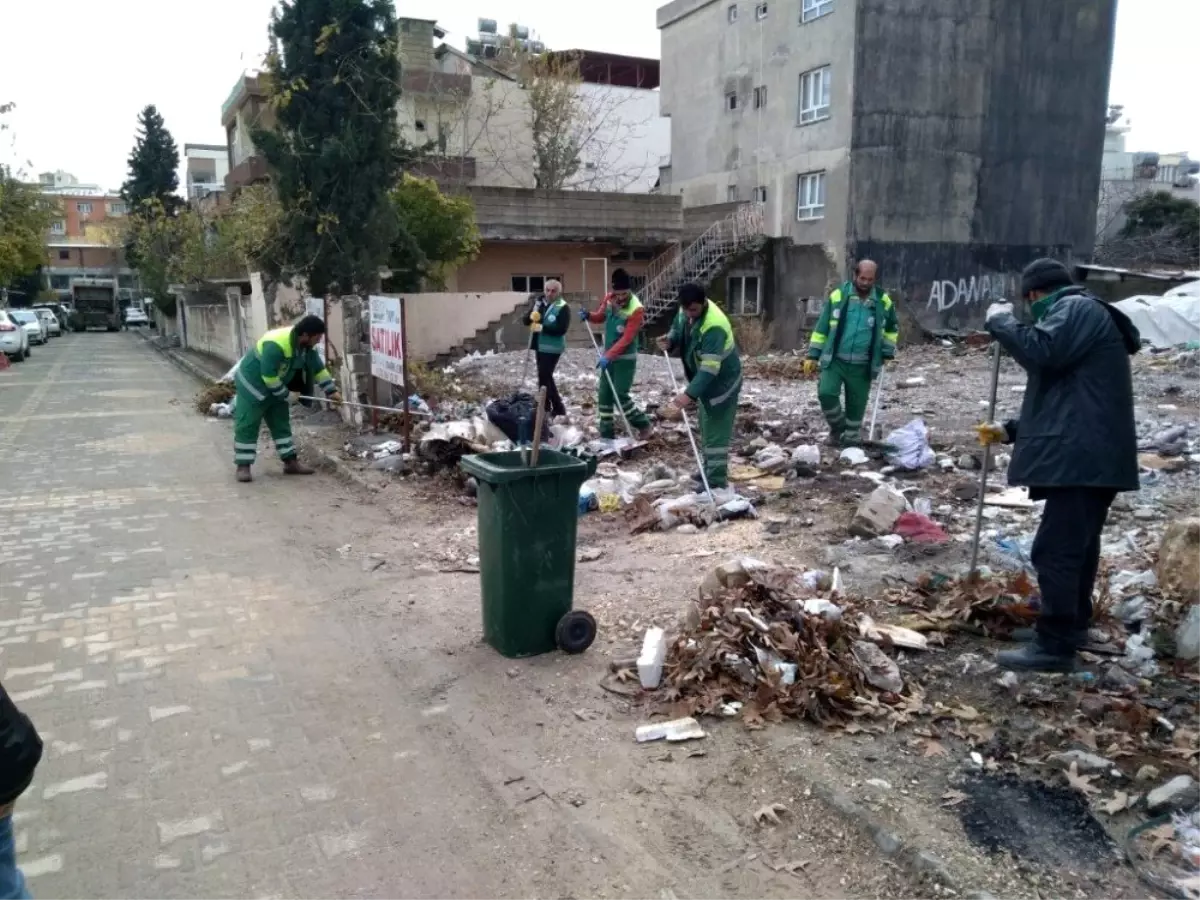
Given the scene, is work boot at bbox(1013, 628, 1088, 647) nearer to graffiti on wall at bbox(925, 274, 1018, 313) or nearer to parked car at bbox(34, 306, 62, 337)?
graffiti on wall at bbox(925, 274, 1018, 313)

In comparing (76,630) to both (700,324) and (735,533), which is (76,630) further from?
(700,324)

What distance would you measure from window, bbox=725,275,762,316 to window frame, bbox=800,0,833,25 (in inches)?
274

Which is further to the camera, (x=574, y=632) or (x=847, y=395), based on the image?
(x=847, y=395)

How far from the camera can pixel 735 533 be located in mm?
6375

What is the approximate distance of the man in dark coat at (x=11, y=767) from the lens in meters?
2.08

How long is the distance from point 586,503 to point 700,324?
67.8 inches

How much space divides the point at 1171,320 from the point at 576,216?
14674 millimetres

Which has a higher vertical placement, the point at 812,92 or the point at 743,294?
the point at 812,92

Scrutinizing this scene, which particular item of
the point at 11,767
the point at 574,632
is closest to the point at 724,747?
the point at 574,632

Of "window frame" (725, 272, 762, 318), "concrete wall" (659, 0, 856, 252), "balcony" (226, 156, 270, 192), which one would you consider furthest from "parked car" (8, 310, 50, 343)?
"window frame" (725, 272, 762, 318)

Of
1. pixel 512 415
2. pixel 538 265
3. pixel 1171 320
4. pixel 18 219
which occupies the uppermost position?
pixel 18 219

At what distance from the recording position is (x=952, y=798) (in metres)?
3.20

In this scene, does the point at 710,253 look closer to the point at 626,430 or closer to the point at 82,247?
the point at 626,430

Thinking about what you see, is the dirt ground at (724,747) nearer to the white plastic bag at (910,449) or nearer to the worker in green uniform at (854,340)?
the white plastic bag at (910,449)
